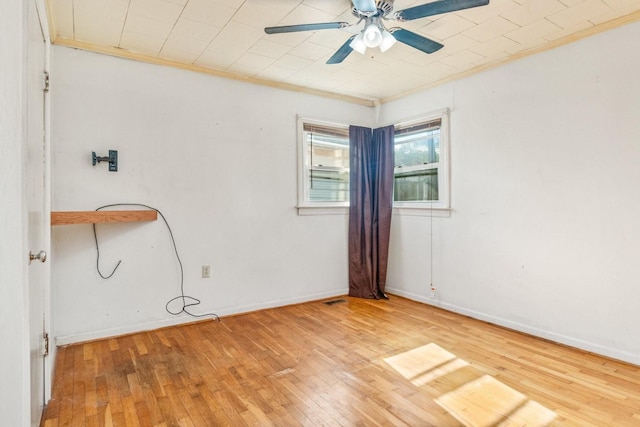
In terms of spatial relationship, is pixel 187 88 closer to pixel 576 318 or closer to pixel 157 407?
pixel 157 407

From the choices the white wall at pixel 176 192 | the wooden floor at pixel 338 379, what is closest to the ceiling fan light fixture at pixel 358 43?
the white wall at pixel 176 192

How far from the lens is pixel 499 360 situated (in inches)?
97.7

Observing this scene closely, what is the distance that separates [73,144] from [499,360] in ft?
11.7

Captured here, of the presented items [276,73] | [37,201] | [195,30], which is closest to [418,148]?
[276,73]

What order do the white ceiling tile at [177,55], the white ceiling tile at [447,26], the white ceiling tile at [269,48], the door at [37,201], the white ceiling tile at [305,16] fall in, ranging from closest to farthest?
the door at [37,201] < the white ceiling tile at [305,16] < the white ceiling tile at [447,26] < the white ceiling tile at [269,48] < the white ceiling tile at [177,55]

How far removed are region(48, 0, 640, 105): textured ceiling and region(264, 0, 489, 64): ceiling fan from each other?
0.76 ft

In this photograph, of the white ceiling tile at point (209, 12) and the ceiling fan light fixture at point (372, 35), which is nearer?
the ceiling fan light fixture at point (372, 35)

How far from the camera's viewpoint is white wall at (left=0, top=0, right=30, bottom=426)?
3.45ft

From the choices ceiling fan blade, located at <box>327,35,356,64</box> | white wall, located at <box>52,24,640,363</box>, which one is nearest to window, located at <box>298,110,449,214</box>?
white wall, located at <box>52,24,640,363</box>

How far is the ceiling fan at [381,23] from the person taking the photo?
1.85 meters

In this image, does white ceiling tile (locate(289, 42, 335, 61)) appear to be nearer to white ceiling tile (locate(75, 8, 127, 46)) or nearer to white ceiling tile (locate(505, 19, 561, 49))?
white ceiling tile (locate(75, 8, 127, 46))

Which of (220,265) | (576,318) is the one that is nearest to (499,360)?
(576,318)

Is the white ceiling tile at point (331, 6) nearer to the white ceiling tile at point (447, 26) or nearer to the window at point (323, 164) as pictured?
the white ceiling tile at point (447, 26)

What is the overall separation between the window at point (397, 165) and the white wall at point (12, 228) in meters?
2.80
